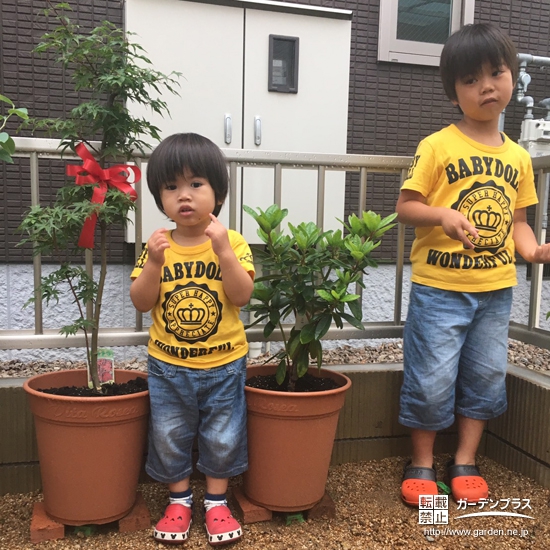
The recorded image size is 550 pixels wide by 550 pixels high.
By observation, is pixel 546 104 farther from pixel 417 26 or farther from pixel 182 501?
pixel 182 501

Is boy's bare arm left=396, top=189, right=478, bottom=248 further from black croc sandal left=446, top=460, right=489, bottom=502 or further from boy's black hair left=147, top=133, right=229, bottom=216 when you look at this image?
black croc sandal left=446, top=460, right=489, bottom=502

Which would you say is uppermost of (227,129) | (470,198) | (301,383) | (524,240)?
(227,129)

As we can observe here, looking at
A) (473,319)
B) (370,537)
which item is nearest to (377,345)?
(473,319)

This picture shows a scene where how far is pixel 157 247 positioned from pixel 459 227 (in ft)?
2.80

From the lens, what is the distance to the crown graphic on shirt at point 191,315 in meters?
1.45

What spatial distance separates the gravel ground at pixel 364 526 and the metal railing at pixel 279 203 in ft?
1.69

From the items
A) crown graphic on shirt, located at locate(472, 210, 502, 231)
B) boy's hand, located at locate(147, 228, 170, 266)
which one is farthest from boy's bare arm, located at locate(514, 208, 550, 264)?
boy's hand, located at locate(147, 228, 170, 266)

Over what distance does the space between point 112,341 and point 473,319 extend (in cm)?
126

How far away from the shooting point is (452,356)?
1.66 metres

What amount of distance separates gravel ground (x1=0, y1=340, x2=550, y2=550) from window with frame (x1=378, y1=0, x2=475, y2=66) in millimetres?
2996

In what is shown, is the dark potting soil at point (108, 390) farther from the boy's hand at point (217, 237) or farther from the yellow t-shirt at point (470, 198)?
the yellow t-shirt at point (470, 198)

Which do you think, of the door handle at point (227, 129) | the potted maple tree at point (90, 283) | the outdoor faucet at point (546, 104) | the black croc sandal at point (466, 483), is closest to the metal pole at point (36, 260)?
the potted maple tree at point (90, 283)

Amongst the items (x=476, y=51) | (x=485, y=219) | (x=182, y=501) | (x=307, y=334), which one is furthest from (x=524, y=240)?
(x=182, y=501)

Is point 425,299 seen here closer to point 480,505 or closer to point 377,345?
point 480,505
